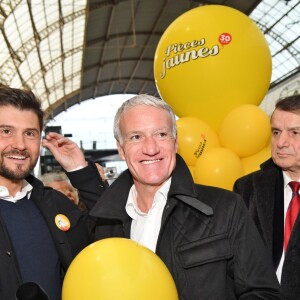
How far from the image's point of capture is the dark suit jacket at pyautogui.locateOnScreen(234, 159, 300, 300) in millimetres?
2086

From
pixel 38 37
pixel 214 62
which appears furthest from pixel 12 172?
pixel 38 37

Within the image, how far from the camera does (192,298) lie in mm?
1615

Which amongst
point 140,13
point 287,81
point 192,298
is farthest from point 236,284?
point 140,13

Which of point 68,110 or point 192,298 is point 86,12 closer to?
point 192,298

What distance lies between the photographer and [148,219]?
182 cm

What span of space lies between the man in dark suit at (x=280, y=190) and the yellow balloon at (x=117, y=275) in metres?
0.99

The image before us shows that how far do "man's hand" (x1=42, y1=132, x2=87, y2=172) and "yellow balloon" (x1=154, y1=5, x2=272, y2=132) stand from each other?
4.48 ft

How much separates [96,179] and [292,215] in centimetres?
111

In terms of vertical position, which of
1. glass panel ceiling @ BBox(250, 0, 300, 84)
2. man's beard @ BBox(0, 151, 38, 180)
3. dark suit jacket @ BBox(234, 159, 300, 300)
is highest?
glass panel ceiling @ BBox(250, 0, 300, 84)

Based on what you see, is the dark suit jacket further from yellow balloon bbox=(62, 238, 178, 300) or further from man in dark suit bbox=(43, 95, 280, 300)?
yellow balloon bbox=(62, 238, 178, 300)

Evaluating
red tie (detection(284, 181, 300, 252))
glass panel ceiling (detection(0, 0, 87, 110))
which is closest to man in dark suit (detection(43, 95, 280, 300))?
red tie (detection(284, 181, 300, 252))

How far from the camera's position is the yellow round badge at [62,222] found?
2100mm

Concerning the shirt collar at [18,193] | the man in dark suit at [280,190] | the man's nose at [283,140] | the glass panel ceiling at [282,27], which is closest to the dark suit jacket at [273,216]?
the man in dark suit at [280,190]

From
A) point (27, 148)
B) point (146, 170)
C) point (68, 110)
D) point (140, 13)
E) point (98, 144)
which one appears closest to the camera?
point (146, 170)
